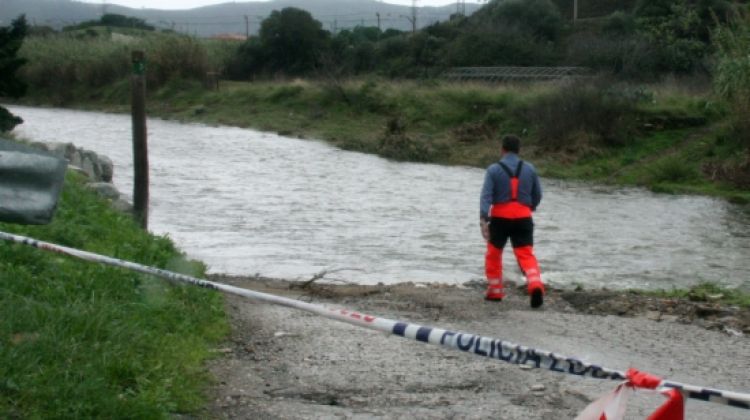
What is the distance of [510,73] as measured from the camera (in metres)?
43.8

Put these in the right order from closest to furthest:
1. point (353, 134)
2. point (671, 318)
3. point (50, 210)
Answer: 1. point (50, 210)
2. point (671, 318)
3. point (353, 134)

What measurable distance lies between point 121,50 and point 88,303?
5085 cm

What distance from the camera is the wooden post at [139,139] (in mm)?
13406

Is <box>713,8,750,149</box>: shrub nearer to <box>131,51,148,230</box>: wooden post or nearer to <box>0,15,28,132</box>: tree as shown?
<box>131,51,148,230</box>: wooden post

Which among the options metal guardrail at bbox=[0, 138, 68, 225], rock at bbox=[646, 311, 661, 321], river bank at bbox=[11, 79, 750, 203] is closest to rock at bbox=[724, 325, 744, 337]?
rock at bbox=[646, 311, 661, 321]

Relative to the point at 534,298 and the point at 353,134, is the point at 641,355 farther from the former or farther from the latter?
the point at 353,134

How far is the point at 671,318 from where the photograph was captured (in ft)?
30.7

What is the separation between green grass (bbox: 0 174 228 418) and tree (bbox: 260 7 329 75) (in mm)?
49517

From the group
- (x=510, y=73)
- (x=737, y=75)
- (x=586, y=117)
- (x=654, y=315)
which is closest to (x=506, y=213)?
(x=654, y=315)

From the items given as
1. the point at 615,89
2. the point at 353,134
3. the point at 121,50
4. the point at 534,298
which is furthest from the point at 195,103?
the point at 534,298

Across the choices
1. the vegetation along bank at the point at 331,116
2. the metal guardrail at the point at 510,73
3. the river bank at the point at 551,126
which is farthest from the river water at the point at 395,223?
the metal guardrail at the point at 510,73

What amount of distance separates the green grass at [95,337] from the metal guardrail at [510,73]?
107 feet

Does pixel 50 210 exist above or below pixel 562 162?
above

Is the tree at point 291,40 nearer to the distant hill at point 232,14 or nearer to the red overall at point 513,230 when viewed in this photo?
the distant hill at point 232,14
